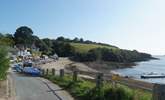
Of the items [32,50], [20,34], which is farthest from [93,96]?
[20,34]

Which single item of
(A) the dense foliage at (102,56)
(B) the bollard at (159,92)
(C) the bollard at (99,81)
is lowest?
(C) the bollard at (99,81)

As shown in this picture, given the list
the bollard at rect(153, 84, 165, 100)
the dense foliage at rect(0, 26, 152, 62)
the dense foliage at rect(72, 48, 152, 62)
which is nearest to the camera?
the bollard at rect(153, 84, 165, 100)

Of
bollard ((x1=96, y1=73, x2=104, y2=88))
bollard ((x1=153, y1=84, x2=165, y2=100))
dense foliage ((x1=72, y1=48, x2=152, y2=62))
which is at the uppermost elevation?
dense foliage ((x1=72, y1=48, x2=152, y2=62))

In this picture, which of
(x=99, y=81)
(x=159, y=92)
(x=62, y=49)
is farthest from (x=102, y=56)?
(x=159, y=92)

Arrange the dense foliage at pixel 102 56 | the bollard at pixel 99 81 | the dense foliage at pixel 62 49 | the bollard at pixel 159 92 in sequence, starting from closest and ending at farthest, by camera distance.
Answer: the bollard at pixel 159 92 < the bollard at pixel 99 81 < the dense foliage at pixel 62 49 < the dense foliage at pixel 102 56

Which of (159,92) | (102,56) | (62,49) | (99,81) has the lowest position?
(99,81)

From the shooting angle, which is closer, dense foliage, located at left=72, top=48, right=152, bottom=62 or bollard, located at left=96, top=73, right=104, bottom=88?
bollard, located at left=96, top=73, right=104, bottom=88

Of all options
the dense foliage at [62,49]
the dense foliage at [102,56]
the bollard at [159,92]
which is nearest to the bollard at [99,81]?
the bollard at [159,92]

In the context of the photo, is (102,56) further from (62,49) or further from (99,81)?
(99,81)

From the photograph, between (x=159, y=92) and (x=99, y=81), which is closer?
(x=159, y=92)

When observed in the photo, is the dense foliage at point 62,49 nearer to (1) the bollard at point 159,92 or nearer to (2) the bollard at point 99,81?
(2) the bollard at point 99,81

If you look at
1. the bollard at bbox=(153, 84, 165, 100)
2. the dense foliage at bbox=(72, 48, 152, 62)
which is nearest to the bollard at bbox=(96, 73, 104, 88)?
the bollard at bbox=(153, 84, 165, 100)

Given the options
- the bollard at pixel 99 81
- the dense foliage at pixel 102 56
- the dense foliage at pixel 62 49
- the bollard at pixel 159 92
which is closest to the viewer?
the bollard at pixel 159 92

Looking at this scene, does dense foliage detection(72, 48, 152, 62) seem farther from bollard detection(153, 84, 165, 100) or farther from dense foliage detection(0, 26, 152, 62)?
bollard detection(153, 84, 165, 100)
